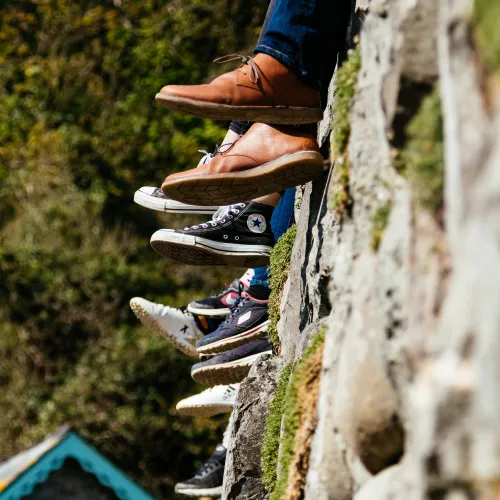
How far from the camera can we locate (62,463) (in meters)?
5.02

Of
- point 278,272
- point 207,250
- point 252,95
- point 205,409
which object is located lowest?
point 205,409

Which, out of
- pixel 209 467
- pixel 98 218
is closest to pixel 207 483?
pixel 209 467

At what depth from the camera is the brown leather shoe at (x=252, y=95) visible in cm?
268

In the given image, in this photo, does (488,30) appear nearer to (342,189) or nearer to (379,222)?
(379,222)

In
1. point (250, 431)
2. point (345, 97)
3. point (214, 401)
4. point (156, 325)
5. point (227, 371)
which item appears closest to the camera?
point (345, 97)

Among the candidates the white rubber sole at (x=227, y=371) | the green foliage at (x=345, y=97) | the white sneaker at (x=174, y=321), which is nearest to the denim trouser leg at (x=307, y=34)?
the green foliage at (x=345, y=97)

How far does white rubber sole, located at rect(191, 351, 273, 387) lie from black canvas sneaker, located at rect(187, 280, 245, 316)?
34 cm

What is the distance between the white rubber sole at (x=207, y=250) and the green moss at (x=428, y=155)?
1.81 m

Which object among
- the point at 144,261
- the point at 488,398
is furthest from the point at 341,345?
the point at 144,261

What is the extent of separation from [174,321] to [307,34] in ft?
6.68

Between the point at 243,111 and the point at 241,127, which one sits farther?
the point at 241,127

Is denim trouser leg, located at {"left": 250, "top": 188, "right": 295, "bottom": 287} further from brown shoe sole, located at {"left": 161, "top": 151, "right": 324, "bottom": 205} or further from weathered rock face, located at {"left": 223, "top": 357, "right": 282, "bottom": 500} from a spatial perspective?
brown shoe sole, located at {"left": 161, "top": 151, "right": 324, "bottom": 205}

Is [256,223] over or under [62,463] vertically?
over

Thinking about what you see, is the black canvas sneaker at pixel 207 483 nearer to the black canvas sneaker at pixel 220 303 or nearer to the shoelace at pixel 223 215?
the black canvas sneaker at pixel 220 303
